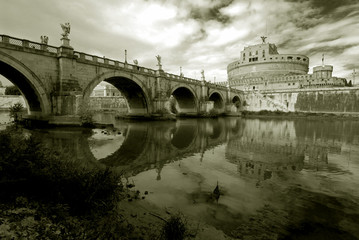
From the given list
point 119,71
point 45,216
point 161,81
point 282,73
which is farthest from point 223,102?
point 45,216

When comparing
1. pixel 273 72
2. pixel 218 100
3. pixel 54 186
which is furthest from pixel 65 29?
pixel 273 72

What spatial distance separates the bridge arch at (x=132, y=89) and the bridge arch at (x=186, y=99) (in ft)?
32.3

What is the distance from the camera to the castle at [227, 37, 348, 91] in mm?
59156

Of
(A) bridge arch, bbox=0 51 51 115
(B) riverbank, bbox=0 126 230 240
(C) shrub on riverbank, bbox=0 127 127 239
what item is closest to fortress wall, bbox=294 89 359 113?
(A) bridge arch, bbox=0 51 51 115

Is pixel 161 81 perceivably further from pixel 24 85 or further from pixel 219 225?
pixel 219 225

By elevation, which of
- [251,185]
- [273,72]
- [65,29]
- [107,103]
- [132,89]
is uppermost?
[273,72]

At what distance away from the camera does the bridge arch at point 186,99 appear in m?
37.7

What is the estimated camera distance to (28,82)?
16.2m

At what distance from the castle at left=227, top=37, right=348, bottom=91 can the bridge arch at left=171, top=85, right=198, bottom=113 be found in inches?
1240

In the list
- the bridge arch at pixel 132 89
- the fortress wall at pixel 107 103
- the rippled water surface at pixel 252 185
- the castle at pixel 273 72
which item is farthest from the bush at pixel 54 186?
the castle at pixel 273 72

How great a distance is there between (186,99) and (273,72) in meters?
46.7

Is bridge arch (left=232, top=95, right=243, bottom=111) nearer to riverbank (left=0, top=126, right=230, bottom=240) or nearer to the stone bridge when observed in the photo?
the stone bridge

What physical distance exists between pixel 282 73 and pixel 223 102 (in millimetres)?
36063

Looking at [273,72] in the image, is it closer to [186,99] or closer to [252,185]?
[186,99]
